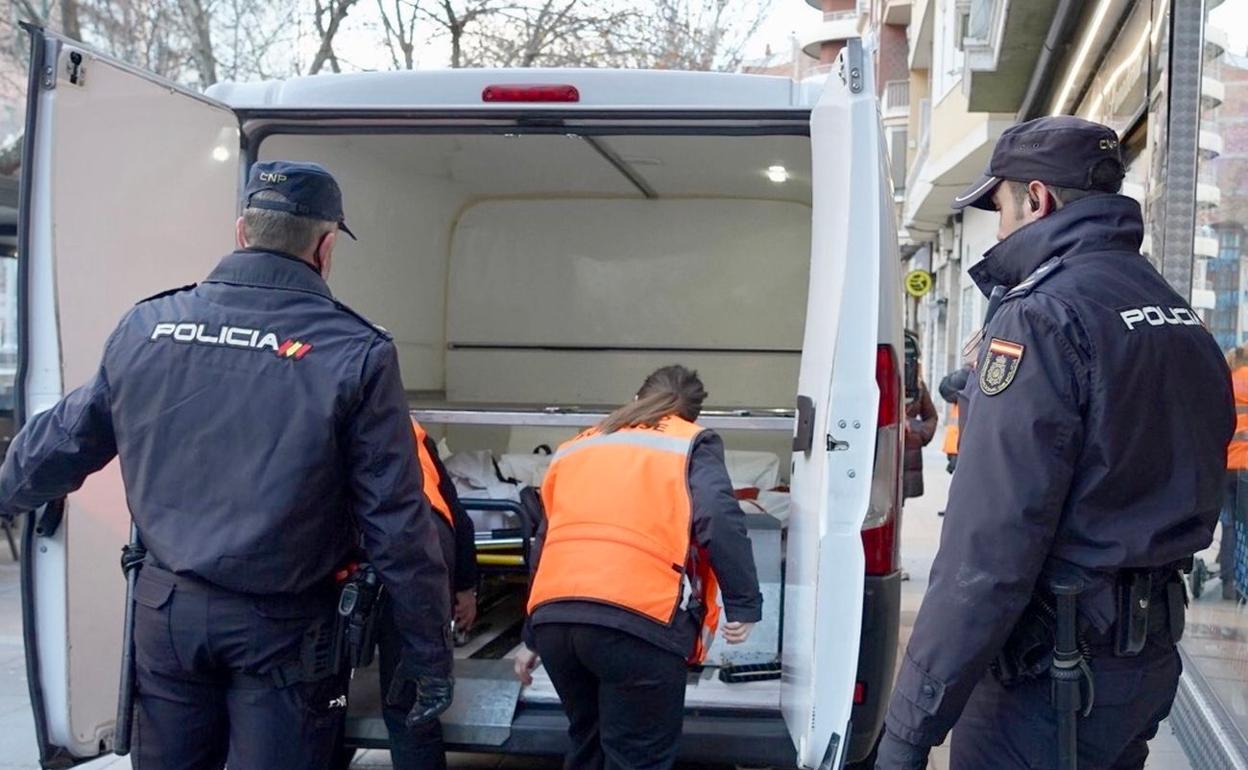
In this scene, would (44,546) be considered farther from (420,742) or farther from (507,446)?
(507,446)

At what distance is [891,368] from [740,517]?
60 centimetres

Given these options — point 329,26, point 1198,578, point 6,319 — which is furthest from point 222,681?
point 329,26

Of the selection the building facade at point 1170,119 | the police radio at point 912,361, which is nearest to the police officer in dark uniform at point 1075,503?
the building facade at point 1170,119

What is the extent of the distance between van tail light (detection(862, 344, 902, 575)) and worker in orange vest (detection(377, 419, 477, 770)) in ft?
4.05

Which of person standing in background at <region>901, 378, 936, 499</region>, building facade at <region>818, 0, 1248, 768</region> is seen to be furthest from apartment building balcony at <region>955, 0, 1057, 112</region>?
person standing in background at <region>901, 378, 936, 499</region>

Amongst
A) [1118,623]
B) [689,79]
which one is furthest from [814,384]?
[1118,623]

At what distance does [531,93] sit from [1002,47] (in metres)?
9.07

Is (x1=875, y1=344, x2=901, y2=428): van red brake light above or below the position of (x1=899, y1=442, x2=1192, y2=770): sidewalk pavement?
above

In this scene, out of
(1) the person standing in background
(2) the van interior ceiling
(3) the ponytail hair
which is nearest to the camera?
(3) the ponytail hair

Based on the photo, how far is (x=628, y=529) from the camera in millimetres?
3357

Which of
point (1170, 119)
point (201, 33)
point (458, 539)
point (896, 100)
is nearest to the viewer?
point (458, 539)

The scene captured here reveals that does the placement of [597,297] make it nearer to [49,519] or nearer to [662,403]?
[662,403]

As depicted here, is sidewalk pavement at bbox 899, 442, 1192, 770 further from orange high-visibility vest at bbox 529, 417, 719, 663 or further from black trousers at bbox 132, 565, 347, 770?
black trousers at bbox 132, 565, 347, 770

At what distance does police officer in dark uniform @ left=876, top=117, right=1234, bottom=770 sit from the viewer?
2143 mm
